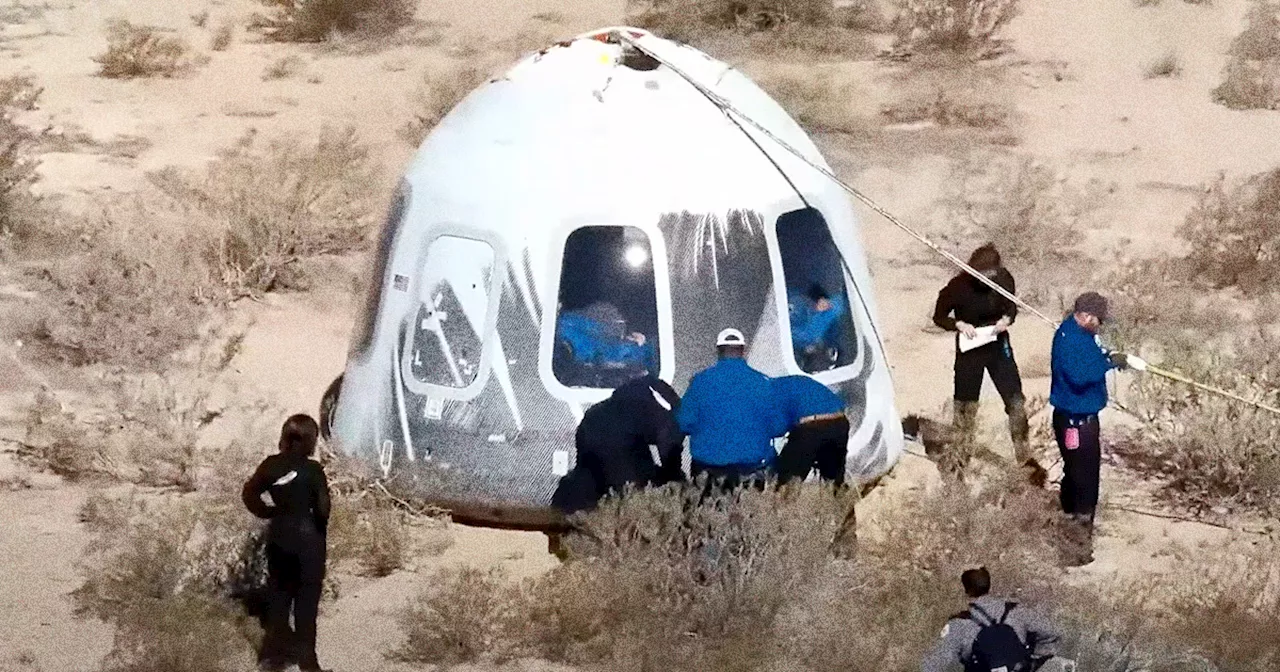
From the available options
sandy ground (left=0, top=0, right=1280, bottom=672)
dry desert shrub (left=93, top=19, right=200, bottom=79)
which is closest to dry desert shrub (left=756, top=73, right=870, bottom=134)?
sandy ground (left=0, top=0, right=1280, bottom=672)

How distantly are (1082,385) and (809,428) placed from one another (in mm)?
1428

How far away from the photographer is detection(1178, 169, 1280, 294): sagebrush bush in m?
15.5

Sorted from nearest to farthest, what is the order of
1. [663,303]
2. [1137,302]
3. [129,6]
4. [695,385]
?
[695,385] → [663,303] → [1137,302] → [129,6]

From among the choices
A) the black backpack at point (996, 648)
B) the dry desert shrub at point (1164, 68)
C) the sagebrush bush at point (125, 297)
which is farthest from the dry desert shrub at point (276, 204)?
the dry desert shrub at point (1164, 68)

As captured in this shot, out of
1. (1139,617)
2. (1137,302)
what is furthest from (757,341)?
(1137,302)

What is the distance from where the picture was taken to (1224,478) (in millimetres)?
10484

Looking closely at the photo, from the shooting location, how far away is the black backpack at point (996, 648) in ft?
21.8

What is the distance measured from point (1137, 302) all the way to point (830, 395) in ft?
23.4

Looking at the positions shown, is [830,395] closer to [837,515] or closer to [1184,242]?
[837,515]

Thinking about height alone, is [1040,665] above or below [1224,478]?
above

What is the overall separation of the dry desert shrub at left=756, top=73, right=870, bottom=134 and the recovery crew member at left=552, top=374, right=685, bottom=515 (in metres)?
11.4

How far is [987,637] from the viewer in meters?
6.67

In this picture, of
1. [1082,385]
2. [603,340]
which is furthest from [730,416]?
[1082,385]

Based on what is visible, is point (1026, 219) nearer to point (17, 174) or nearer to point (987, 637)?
point (17, 174)
